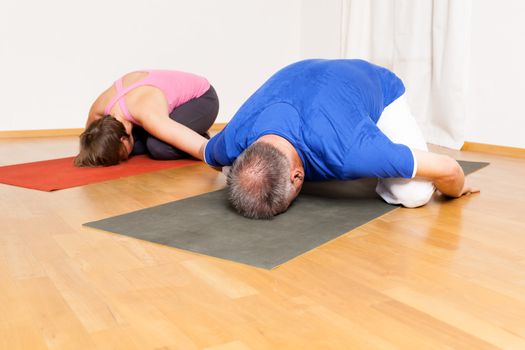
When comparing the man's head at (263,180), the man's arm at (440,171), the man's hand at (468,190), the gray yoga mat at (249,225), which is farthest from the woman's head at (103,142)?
the man's hand at (468,190)

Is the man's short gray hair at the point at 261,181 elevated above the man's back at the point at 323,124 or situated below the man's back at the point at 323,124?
below

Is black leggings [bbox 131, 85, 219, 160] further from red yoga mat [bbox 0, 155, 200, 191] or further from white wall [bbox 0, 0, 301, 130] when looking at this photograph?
white wall [bbox 0, 0, 301, 130]

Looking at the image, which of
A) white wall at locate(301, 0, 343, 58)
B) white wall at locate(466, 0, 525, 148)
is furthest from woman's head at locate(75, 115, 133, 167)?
white wall at locate(301, 0, 343, 58)

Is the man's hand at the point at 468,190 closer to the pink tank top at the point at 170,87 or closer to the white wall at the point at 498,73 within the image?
the white wall at the point at 498,73

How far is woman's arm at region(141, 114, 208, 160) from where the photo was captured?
284 cm

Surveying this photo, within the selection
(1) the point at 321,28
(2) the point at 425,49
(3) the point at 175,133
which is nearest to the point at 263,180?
(3) the point at 175,133

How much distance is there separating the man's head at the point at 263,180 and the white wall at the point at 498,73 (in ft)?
6.79

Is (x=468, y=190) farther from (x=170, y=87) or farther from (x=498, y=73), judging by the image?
(x=170, y=87)

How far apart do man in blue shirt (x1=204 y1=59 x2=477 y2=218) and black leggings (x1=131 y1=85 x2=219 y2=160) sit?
100 cm

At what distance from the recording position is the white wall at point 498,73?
330 cm

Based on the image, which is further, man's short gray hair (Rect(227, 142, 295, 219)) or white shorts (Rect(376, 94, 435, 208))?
white shorts (Rect(376, 94, 435, 208))

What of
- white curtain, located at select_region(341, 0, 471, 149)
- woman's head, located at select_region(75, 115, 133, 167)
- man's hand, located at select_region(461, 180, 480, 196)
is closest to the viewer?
man's hand, located at select_region(461, 180, 480, 196)

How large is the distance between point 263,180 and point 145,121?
1.31 m

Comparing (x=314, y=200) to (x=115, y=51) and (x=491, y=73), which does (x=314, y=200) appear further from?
(x=115, y=51)
